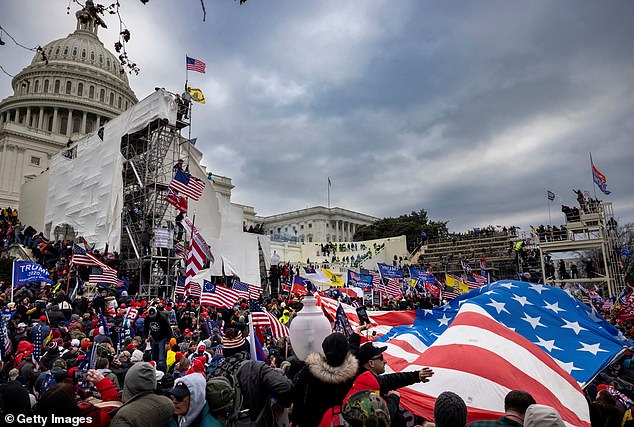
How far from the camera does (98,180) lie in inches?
1102

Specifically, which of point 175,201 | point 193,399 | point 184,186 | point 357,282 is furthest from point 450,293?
point 193,399

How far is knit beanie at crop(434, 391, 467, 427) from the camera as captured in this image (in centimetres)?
259

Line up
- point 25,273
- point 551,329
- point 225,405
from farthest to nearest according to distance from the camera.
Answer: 1. point 25,273
2. point 551,329
3. point 225,405

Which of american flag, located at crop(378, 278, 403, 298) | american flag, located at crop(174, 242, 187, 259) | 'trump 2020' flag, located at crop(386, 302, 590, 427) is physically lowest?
'trump 2020' flag, located at crop(386, 302, 590, 427)

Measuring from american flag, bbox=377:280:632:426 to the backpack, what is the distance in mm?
2423

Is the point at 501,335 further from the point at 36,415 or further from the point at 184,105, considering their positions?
the point at 184,105

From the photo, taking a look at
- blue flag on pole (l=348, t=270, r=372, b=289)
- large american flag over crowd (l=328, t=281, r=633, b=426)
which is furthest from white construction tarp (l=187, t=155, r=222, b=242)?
large american flag over crowd (l=328, t=281, r=633, b=426)

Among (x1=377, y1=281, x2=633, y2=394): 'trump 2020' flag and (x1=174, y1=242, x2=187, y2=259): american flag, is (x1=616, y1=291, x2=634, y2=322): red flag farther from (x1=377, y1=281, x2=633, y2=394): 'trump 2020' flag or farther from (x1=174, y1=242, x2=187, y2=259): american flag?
(x1=174, y1=242, x2=187, y2=259): american flag

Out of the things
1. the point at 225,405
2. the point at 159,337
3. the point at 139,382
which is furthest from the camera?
the point at 159,337

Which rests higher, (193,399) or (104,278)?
(104,278)

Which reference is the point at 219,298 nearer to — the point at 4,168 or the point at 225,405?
the point at 225,405

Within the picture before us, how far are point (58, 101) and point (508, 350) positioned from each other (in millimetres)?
72282

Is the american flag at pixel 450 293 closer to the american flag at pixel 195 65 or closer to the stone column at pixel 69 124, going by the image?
the american flag at pixel 195 65

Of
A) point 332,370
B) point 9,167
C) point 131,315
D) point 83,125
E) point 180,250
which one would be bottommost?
point 332,370
